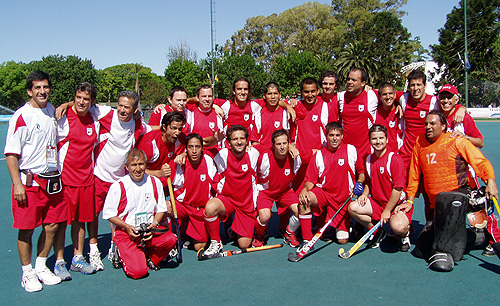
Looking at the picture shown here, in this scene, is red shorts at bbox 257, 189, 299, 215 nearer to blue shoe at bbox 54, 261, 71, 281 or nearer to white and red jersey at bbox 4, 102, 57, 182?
blue shoe at bbox 54, 261, 71, 281

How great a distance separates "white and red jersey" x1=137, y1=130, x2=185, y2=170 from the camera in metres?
4.90

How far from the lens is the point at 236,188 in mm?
5129

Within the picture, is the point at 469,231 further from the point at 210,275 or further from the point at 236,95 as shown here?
the point at 236,95

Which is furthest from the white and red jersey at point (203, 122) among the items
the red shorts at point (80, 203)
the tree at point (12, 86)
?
the tree at point (12, 86)

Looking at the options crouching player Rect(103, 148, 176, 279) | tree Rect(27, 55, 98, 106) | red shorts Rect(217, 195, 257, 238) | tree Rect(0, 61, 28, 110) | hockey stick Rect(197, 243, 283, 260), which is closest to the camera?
crouching player Rect(103, 148, 176, 279)

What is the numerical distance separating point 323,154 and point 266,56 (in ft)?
204

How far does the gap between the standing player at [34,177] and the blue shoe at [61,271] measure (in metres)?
0.07

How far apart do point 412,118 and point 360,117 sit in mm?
698

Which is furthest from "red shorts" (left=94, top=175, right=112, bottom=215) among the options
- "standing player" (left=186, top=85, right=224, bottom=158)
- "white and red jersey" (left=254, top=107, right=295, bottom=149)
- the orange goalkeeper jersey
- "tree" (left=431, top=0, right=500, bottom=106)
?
"tree" (left=431, top=0, right=500, bottom=106)

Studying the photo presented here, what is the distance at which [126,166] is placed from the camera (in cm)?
441

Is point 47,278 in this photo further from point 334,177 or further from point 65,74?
point 65,74

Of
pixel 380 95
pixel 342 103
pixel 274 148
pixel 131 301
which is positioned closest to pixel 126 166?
pixel 131 301

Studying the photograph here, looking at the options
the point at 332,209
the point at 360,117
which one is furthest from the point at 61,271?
the point at 360,117

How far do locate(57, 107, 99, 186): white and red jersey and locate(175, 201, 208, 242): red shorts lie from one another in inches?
46.5
